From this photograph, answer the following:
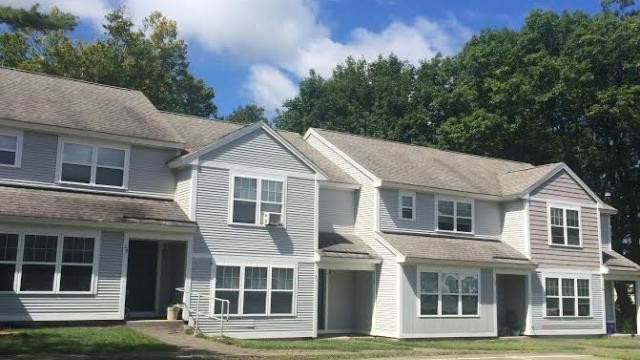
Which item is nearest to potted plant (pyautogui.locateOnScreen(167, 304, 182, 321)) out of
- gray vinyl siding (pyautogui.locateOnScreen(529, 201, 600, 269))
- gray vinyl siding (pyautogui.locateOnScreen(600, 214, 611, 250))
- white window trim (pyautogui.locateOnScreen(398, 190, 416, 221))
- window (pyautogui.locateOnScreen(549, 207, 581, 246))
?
white window trim (pyautogui.locateOnScreen(398, 190, 416, 221))

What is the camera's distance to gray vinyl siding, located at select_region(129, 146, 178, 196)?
22.1 meters

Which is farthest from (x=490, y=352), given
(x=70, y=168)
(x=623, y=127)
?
(x=623, y=127)

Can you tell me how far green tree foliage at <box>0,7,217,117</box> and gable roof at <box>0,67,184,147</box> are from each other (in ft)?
33.2

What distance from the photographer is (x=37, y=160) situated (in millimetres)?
Answer: 20562

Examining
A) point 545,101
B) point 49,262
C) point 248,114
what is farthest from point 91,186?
point 248,114

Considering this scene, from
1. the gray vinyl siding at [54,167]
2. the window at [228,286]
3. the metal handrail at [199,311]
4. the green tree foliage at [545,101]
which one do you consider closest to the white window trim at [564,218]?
the green tree foliage at [545,101]

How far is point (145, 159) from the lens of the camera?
883 inches

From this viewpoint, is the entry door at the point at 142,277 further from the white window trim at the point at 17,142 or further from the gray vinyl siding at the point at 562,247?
the gray vinyl siding at the point at 562,247

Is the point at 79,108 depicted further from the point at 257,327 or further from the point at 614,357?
the point at 614,357

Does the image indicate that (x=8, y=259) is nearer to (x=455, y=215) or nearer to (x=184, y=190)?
(x=184, y=190)

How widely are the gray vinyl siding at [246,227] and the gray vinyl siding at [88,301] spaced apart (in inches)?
102

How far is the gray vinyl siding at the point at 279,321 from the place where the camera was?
840 inches

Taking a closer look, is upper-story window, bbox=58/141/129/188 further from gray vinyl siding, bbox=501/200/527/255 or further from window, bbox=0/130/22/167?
gray vinyl siding, bbox=501/200/527/255

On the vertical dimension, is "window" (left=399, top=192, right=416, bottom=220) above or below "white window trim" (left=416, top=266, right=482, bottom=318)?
above
